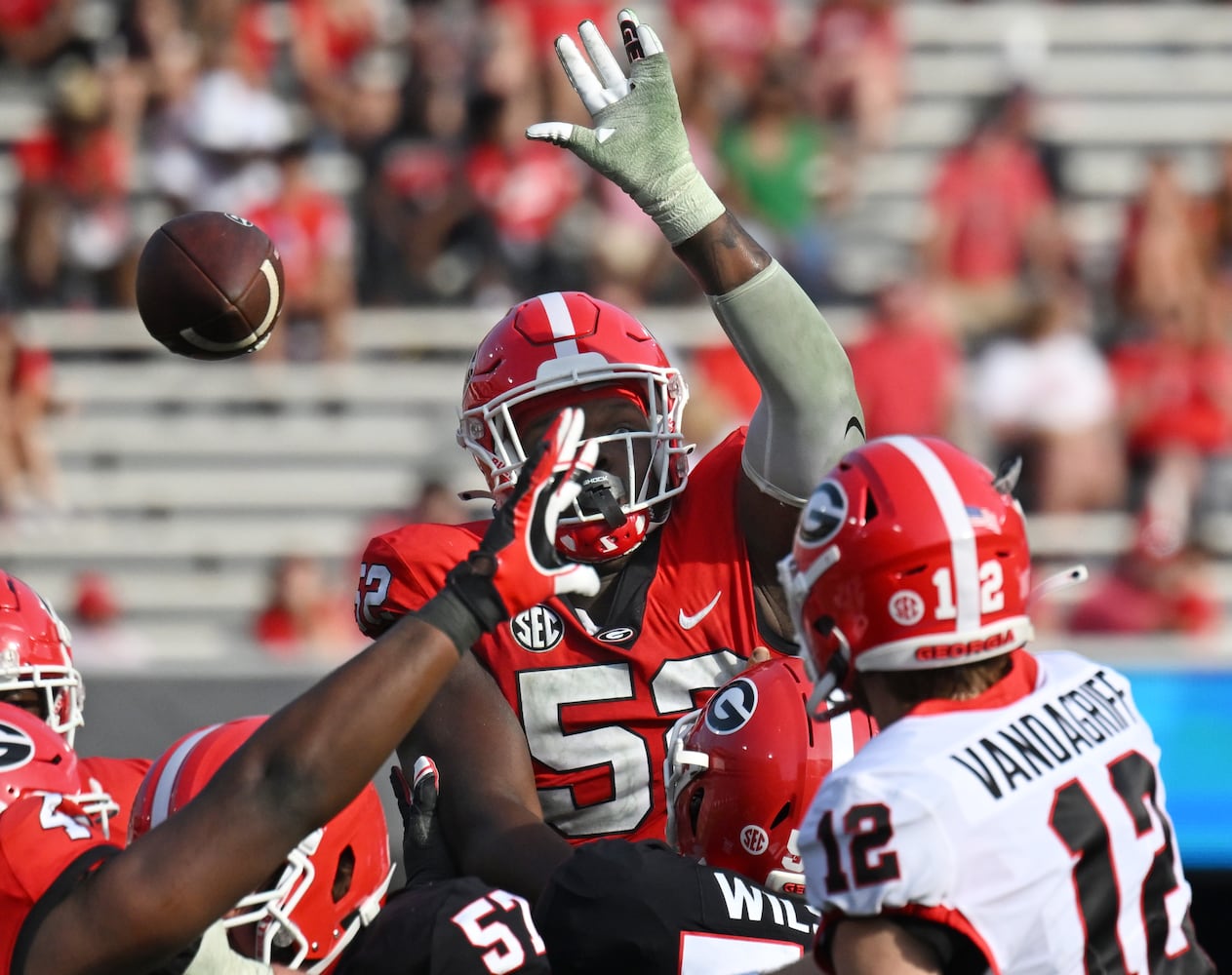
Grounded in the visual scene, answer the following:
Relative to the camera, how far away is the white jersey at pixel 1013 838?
2.07m

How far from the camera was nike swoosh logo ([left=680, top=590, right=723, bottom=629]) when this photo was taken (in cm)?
327

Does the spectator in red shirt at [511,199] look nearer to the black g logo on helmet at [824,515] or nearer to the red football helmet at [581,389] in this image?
the red football helmet at [581,389]

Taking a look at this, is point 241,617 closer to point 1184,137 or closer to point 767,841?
point 1184,137

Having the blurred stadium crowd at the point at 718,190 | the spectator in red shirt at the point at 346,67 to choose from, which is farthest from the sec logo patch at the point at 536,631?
the spectator in red shirt at the point at 346,67

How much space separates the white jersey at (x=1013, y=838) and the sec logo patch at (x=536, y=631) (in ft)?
3.83

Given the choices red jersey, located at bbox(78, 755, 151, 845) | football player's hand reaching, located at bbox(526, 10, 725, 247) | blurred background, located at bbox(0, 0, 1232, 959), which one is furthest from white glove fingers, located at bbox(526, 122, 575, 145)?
blurred background, located at bbox(0, 0, 1232, 959)

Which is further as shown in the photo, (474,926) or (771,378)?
(771,378)

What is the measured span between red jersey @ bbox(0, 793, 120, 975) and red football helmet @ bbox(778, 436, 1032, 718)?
0.98 metres

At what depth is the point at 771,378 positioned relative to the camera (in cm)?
303

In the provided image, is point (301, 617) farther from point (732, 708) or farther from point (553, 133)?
point (732, 708)

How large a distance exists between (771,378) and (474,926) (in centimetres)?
114

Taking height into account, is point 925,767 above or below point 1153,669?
above

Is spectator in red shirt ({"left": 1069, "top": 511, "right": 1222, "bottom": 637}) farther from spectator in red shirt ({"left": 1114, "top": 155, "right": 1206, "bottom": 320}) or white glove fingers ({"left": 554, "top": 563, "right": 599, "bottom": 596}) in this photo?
white glove fingers ({"left": 554, "top": 563, "right": 599, "bottom": 596})

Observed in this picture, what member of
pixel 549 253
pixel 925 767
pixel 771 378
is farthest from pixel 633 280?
pixel 925 767
